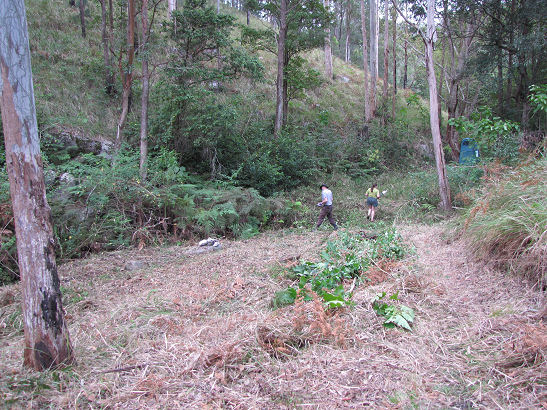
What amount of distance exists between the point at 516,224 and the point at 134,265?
696 cm

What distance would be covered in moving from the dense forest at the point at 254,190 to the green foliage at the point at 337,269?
0.04m

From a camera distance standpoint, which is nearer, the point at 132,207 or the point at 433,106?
the point at 132,207

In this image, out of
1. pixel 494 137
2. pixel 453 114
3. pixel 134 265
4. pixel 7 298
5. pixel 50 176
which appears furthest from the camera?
pixel 453 114

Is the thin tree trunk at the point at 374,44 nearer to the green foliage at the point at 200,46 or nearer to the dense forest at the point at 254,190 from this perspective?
the dense forest at the point at 254,190

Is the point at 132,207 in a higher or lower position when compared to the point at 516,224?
lower

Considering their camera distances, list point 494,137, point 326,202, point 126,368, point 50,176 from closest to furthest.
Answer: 1. point 126,368
2. point 50,176
3. point 326,202
4. point 494,137

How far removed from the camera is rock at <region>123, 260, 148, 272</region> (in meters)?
7.78

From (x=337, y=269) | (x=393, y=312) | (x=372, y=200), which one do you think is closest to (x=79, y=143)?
(x=372, y=200)

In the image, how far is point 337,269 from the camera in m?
5.32

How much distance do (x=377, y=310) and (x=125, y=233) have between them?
7622mm

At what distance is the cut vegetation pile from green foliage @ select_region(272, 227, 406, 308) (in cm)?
131

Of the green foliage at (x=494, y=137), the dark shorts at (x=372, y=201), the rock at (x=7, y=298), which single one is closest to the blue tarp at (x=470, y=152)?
the green foliage at (x=494, y=137)

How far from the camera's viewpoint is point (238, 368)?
338 centimetres

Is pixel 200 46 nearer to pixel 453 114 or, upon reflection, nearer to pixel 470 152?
pixel 470 152
